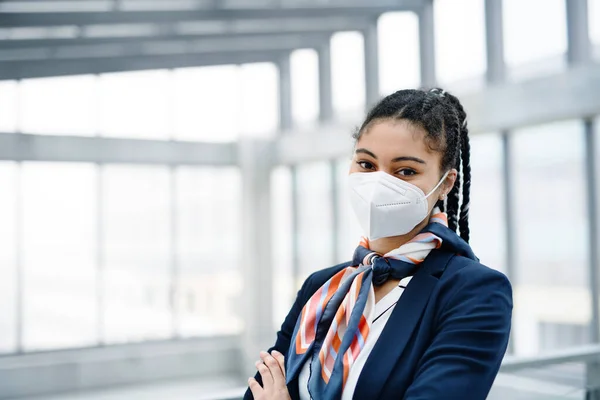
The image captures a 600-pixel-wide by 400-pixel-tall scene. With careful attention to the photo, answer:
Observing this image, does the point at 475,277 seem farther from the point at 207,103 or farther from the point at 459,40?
the point at 207,103

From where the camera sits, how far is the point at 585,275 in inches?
261

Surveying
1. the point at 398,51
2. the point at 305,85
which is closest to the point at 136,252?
the point at 305,85

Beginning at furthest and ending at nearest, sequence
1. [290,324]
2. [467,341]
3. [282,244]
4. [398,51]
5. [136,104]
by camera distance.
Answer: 1. [282,244]
2. [136,104]
3. [398,51]
4. [290,324]
5. [467,341]

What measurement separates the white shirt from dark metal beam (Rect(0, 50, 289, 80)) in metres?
9.30

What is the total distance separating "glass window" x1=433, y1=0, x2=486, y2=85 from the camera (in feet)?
26.0

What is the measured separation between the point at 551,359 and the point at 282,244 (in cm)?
945

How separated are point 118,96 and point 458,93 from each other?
20.2 feet

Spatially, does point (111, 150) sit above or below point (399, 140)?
above

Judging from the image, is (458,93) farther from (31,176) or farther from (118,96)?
(31,176)

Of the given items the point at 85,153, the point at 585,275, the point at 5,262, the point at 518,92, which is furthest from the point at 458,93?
the point at 5,262

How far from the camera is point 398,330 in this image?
1292 millimetres

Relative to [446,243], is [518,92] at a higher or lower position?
higher

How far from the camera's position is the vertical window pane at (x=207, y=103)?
11.9 m

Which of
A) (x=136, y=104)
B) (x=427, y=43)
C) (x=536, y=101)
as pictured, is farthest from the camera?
(x=136, y=104)
